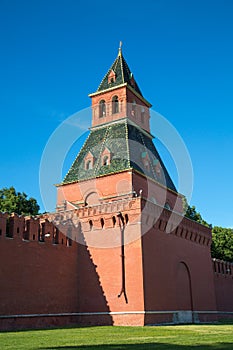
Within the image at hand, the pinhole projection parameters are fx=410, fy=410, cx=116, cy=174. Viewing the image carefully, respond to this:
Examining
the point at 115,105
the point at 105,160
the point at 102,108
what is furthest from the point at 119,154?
the point at 102,108

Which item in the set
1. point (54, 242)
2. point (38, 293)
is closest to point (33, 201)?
point (54, 242)

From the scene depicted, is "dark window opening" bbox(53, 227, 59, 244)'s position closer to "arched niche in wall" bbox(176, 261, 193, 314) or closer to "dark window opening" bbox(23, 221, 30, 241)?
"dark window opening" bbox(23, 221, 30, 241)

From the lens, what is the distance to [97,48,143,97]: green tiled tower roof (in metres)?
30.3

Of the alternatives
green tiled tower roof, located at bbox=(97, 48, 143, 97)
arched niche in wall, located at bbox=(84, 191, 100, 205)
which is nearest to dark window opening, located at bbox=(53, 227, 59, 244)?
arched niche in wall, located at bbox=(84, 191, 100, 205)

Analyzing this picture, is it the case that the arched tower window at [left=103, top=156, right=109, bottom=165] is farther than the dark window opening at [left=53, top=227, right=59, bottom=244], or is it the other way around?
the arched tower window at [left=103, top=156, right=109, bottom=165]

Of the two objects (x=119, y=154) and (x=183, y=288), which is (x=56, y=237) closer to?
(x=119, y=154)

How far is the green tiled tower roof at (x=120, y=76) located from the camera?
99.5 feet

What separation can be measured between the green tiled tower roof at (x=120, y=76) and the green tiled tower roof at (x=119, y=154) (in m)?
3.74

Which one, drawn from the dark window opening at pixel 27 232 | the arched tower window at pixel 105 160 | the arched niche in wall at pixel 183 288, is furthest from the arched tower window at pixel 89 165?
the arched niche in wall at pixel 183 288

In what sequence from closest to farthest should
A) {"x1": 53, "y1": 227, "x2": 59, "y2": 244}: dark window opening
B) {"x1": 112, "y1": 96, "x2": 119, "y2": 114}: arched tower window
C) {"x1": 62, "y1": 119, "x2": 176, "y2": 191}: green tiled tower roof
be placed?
{"x1": 53, "y1": 227, "x2": 59, "y2": 244}: dark window opening < {"x1": 62, "y1": 119, "x2": 176, "y2": 191}: green tiled tower roof < {"x1": 112, "y1": 96, "x2": 119, "y2": 114}: arched tower window

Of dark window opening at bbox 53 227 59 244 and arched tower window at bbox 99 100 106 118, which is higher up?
arched tower window at bbox 99 100 106 118

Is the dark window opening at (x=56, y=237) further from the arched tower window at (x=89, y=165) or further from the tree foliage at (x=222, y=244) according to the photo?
the tree foliage at (x=222, y=244)

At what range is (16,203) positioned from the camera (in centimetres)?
3356

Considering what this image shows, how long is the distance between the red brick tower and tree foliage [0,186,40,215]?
A: 26.0 ft
